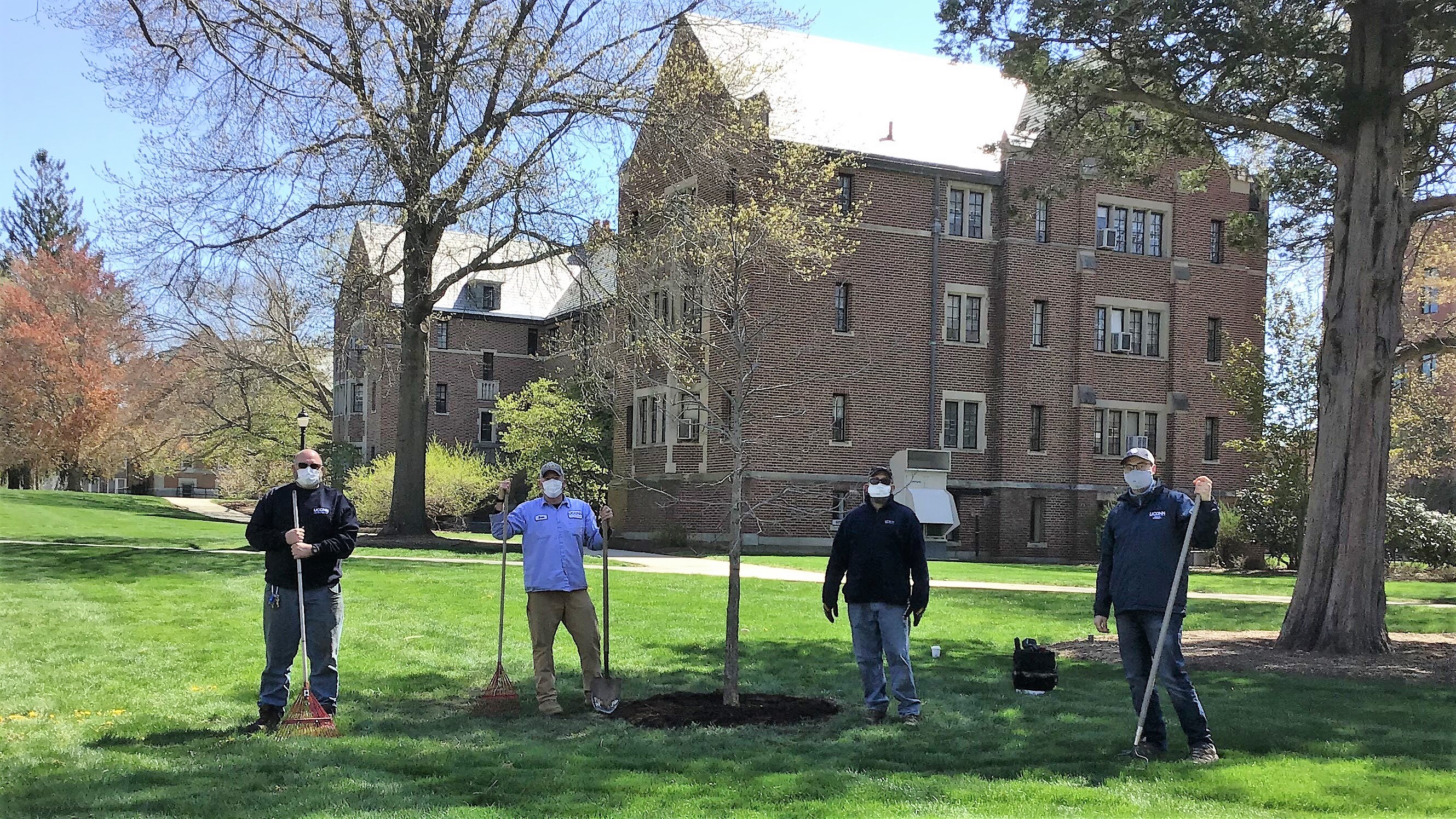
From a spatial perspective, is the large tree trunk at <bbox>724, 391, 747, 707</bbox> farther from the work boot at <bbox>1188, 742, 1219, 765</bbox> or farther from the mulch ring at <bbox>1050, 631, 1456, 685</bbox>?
the mulch ring at <bbox>1050, 631, 1456, 685</bbox>

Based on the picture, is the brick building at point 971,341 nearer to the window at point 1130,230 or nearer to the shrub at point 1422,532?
the window at point 1130,230

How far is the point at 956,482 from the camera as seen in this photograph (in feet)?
124

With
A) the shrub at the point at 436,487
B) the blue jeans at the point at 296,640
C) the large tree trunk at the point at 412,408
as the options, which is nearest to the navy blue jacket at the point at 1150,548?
the blue jeans at the point at 296,640

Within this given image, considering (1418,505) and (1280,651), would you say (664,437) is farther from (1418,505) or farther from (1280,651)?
(1280,651)

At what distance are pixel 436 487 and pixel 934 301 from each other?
18.1 metres

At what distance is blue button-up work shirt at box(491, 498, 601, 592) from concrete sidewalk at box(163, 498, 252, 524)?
3771cm

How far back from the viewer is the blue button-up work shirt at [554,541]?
9.74m

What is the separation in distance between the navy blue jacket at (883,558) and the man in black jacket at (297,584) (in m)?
3.62

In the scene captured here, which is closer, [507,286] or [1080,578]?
[1080,578]

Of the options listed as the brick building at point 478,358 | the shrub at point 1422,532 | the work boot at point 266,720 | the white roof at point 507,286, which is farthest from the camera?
the brick building at point 478,358

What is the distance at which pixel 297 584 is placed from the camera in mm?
8734

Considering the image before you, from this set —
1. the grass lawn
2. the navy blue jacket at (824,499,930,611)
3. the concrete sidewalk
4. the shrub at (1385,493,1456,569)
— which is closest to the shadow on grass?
the grass lawn

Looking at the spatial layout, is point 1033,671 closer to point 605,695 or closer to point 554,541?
point 605,695

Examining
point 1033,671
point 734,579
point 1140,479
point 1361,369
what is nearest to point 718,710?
point 734,579
